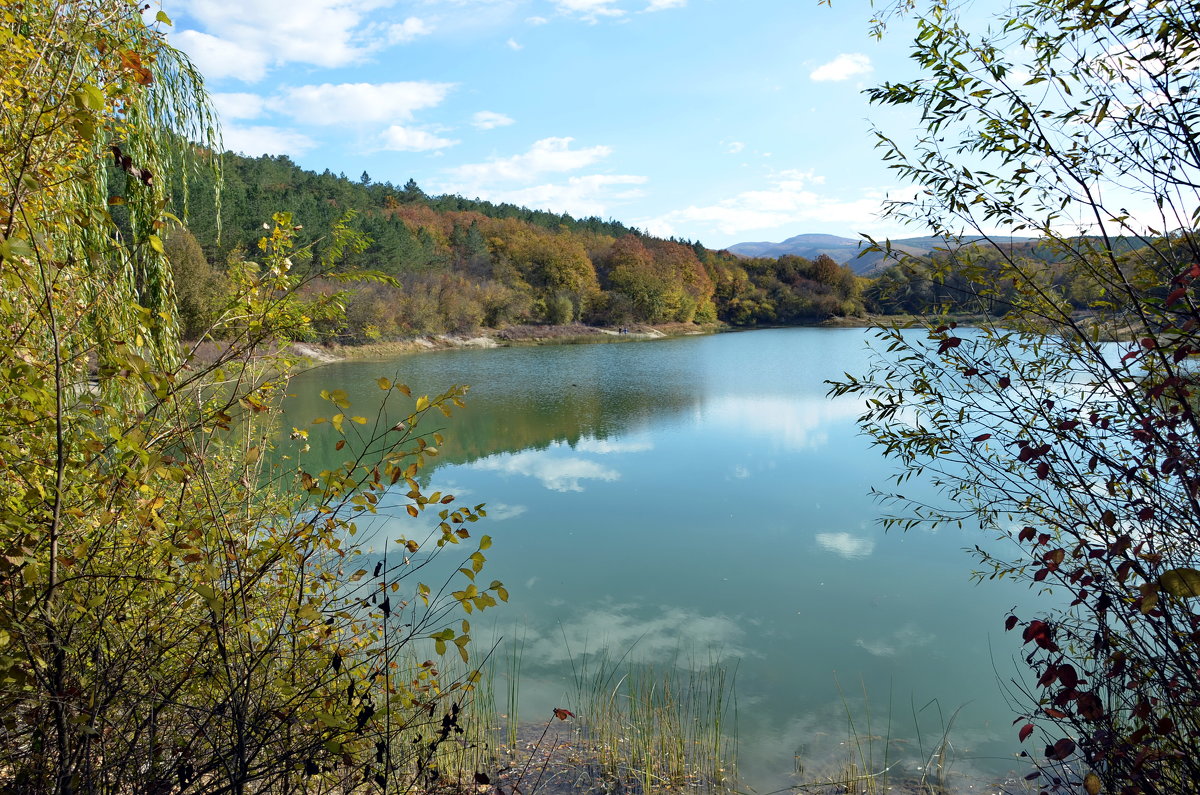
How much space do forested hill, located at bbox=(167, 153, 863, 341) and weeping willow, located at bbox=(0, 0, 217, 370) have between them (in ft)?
56.7

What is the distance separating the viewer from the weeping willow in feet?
4.83

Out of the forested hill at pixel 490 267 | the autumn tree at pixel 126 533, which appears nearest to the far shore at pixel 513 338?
the forested hill at pixel 490 267

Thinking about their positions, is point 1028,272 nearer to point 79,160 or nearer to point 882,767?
point 882,767

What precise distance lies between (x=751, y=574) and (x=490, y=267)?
1502 inches

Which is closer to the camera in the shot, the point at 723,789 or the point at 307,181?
the point at 723,789

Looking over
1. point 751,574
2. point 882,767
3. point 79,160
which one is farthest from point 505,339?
point 79,160

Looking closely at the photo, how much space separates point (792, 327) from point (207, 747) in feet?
156

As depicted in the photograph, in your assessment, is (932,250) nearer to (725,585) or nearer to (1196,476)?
(1196,476)

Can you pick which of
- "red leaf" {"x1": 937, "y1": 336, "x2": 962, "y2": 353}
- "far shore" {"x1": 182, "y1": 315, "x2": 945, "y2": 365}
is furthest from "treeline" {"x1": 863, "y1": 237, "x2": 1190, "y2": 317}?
"far shore" {"x1": 182, "y1": 315, "x2": 945, "y2": 365}

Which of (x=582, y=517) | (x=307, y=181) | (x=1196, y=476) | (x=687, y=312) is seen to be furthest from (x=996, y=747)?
(x=307, y=181)

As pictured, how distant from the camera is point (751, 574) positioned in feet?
21.1

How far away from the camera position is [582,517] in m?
8.10

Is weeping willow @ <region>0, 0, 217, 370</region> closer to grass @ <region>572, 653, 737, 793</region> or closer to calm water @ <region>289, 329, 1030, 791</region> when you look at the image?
calm water @ <region>289, 329, 1030, 791</region>

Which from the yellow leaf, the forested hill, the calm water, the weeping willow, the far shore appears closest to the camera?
the yellow leaf
